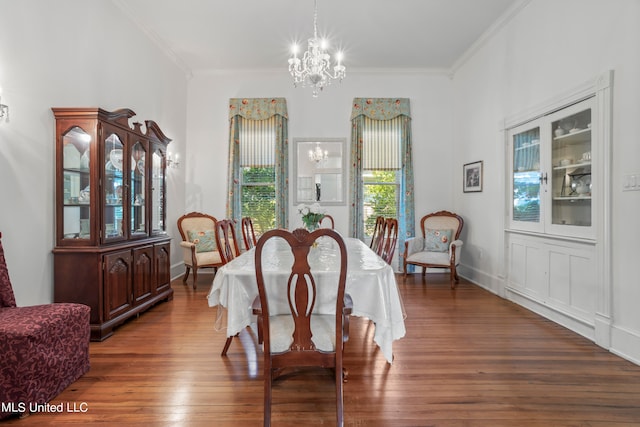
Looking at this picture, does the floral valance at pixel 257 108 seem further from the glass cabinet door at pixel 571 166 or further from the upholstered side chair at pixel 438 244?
the glass cabinet door at pixel 571 166

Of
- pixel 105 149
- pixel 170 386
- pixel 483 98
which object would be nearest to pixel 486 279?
pixel 483 98

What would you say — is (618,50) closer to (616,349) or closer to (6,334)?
(616,349)

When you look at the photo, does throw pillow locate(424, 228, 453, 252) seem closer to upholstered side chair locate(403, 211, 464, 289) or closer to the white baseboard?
upholstered side chair locate(403, 211, 464, 289)

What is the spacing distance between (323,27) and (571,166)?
3.28m

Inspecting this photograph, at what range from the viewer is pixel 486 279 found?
4.62m

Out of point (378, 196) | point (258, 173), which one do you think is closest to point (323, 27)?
point (258, 173)


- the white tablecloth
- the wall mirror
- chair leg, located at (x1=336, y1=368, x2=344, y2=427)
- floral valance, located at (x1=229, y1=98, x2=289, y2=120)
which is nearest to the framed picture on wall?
the wall mirror

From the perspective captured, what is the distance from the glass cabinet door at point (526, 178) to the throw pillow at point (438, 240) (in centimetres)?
111

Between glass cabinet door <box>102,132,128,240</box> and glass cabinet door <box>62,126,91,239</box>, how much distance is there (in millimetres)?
129

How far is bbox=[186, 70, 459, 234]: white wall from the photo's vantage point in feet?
18.5

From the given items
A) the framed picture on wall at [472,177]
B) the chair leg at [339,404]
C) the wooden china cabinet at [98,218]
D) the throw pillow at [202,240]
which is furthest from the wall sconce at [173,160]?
the framed picture on wall at [472,177]

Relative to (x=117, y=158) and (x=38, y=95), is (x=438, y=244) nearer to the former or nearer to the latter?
(x=117, y=158)

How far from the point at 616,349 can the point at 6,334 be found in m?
4.07

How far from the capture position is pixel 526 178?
387 centimetres
